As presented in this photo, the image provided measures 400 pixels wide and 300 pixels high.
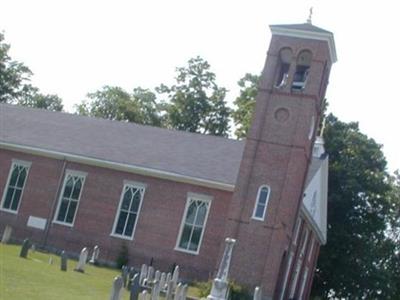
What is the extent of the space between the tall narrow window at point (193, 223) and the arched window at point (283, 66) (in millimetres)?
6280

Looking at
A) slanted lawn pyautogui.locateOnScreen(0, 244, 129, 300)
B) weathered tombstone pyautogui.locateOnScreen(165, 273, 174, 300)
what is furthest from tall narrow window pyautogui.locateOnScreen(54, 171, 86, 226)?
weathered tombstone pyautogui.locateOnScreen(165, 273, 174, 300)

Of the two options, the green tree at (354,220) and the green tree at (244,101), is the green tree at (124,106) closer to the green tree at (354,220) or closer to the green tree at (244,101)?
the green tree at (244,101)

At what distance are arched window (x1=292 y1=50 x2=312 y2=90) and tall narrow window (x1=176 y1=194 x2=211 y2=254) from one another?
6629 mm

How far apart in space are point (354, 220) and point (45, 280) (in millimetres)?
32923

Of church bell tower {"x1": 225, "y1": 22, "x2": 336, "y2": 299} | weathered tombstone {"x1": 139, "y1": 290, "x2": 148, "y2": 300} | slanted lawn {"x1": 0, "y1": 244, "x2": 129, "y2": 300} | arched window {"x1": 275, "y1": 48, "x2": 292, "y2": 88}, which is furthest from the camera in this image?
arched window {"x1": 275, "y1": 48, "x2": 292, "y2": 88}

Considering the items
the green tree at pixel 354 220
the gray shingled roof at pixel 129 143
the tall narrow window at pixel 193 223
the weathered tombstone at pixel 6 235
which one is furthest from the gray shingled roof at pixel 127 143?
the green tree at pixel 354 220

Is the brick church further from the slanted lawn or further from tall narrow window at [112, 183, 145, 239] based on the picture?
the slanted lawn

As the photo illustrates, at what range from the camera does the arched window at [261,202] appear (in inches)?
1214

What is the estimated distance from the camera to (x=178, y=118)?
64.8 m

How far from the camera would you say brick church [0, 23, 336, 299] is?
30.9m

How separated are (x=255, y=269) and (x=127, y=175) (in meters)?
8.89

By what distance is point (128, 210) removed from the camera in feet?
117

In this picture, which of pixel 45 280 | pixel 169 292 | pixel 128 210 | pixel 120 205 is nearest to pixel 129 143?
pixel 120 205

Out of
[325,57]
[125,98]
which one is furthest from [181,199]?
[125,98]
